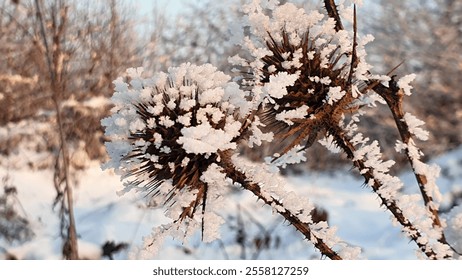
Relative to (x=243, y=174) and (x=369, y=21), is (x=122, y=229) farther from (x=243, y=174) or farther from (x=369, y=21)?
(x=369, y=21)

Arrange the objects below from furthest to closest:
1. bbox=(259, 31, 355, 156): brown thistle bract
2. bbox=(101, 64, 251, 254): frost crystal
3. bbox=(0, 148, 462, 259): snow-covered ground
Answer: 1. bbox=(0, 148, 462, 259): snow-covered ground
2. bbox=(259, 31, 355, 156): brown thistle bract
3. bbox=(101, 64, 251, 254): frost crystal

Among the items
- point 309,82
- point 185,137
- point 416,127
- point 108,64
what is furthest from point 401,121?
point 108,64

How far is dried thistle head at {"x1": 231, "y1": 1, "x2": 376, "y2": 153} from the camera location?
2.65 ft

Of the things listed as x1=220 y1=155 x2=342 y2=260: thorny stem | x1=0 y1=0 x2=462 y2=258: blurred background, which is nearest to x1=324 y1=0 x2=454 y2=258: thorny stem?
x1=220 y1=155 x2=342 y2=260: thorny stem

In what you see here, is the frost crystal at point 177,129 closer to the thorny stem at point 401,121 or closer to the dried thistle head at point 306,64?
the dried thistle head at point 306,64

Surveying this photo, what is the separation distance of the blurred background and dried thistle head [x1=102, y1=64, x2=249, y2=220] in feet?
6.30

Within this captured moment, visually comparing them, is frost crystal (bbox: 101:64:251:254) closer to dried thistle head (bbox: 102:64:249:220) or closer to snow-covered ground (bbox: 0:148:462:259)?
dried thistle head (bbox: 102:64:249:220)

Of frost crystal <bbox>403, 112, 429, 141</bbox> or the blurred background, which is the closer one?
frost crystal <bbox>403, 112, 429, 141</bbox>

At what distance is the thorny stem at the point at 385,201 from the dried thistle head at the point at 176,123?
16cm

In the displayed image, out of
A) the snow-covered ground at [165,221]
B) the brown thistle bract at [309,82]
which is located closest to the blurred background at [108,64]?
the snow-covered ground at [165,221]

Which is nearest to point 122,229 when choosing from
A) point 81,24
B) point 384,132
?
point 81,24

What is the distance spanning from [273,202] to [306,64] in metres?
0.25

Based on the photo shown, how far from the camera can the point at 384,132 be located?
6621 millimetres
